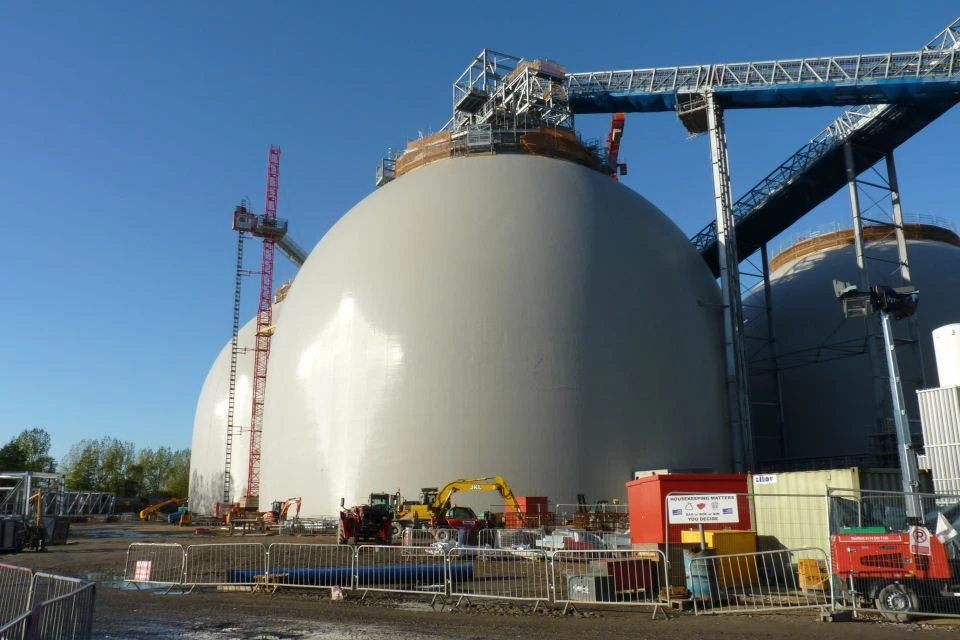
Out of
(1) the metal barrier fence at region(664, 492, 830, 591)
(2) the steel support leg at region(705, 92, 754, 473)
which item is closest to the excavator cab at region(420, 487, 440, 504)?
(1) the metal barrier fence at region(664, 492, 830, 591)

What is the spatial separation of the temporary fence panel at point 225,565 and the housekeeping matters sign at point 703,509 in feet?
26.7

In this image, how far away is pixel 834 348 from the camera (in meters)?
33.4

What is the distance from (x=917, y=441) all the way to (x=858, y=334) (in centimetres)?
580

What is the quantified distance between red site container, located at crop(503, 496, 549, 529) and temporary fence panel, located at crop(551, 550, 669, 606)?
9.70m

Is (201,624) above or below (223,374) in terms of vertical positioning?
below

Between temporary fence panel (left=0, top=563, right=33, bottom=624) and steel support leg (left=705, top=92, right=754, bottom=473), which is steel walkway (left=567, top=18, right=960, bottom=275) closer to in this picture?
steel support leg (left=705, top=92, right=754, bottom=473)

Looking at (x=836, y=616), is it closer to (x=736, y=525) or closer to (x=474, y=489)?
(x=736, y=525)

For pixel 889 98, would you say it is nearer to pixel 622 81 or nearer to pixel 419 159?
pixel 622 81

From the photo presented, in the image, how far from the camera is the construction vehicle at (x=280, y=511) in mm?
29250

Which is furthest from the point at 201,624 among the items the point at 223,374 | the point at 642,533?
the point at 223,374

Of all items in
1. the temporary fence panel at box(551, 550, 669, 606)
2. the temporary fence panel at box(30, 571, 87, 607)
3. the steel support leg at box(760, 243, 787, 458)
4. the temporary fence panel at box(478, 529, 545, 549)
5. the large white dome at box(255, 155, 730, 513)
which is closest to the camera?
the temporary fence panel at box(30, 571, 87, 607)

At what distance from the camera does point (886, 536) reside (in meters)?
10.9

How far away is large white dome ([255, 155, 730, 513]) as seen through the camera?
26.1 m

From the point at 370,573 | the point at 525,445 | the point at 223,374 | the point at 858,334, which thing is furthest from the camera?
the point at 223,374
